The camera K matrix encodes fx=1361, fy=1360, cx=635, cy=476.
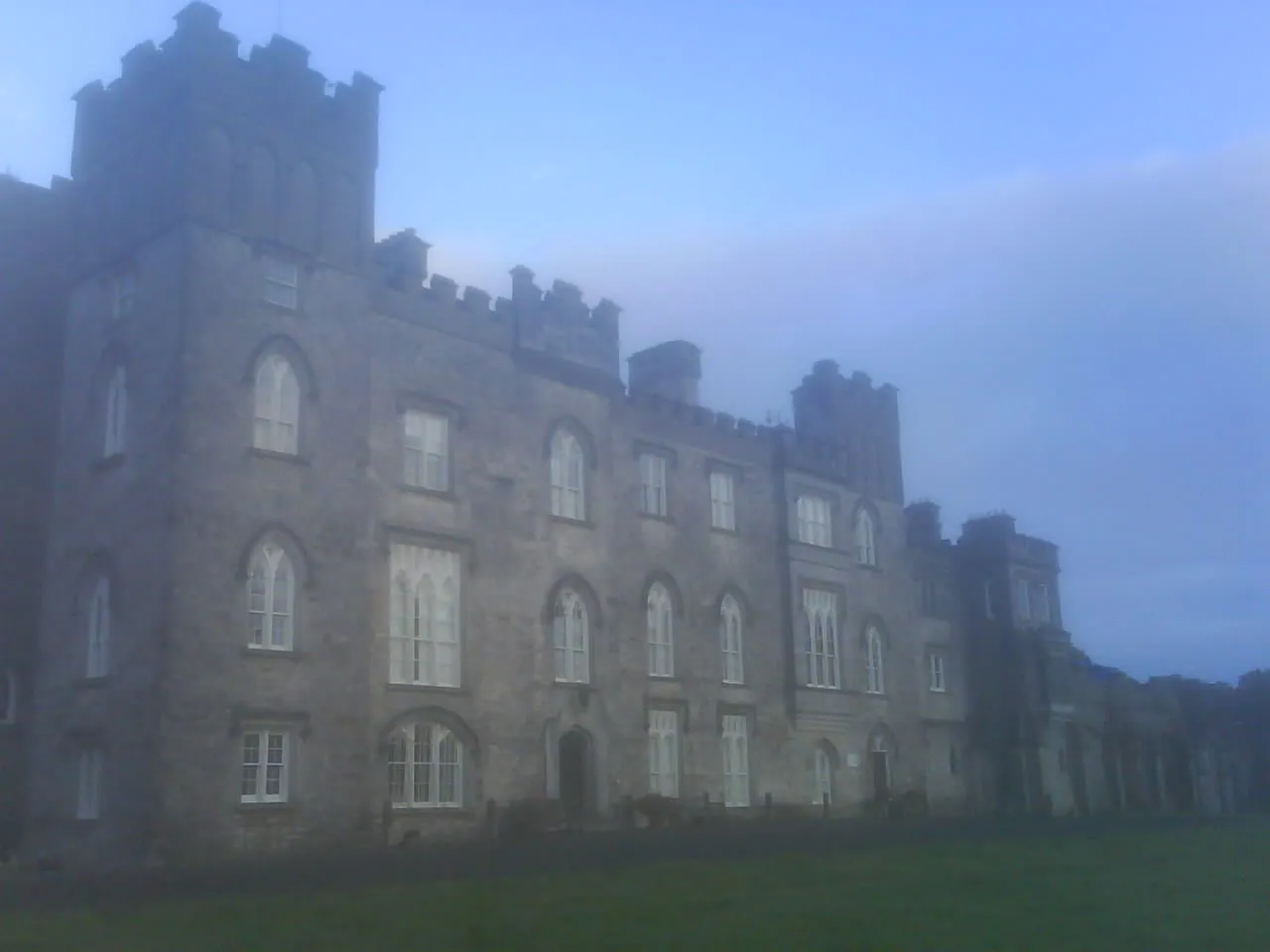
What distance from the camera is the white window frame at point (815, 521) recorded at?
43.7 m

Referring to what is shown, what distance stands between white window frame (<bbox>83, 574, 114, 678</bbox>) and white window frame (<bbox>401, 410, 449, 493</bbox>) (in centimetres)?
681

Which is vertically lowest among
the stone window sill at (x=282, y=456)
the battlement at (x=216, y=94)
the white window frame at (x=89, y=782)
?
the white window frame at (x=89, y=782)

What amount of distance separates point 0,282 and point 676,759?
20.8 meters

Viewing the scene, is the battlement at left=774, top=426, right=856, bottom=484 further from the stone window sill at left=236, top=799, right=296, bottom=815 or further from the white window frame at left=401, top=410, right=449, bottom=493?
the stone window sill at left=236, top=799, right=296, bottom=815

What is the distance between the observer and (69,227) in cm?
3228

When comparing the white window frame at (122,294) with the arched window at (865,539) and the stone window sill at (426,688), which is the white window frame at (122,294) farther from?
the arched window at (865,539)

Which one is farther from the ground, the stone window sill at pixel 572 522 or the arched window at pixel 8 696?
the stone window sill at pixel 572 522

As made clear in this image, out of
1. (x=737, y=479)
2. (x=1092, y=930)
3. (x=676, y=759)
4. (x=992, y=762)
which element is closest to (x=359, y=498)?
(x=676, y=759)

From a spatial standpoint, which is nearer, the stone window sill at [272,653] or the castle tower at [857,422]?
the stone window sill at [272,653]

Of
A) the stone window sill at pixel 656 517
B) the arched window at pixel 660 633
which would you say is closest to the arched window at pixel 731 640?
the arched window at pixel 660 633

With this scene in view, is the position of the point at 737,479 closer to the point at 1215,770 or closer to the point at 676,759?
the point at 676,759

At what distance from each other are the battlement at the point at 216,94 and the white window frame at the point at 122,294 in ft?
8.95

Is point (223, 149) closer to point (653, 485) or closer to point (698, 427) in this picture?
point (653, 485)

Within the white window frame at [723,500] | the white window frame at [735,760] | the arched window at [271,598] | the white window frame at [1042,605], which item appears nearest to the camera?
the arched window at [271,598]
